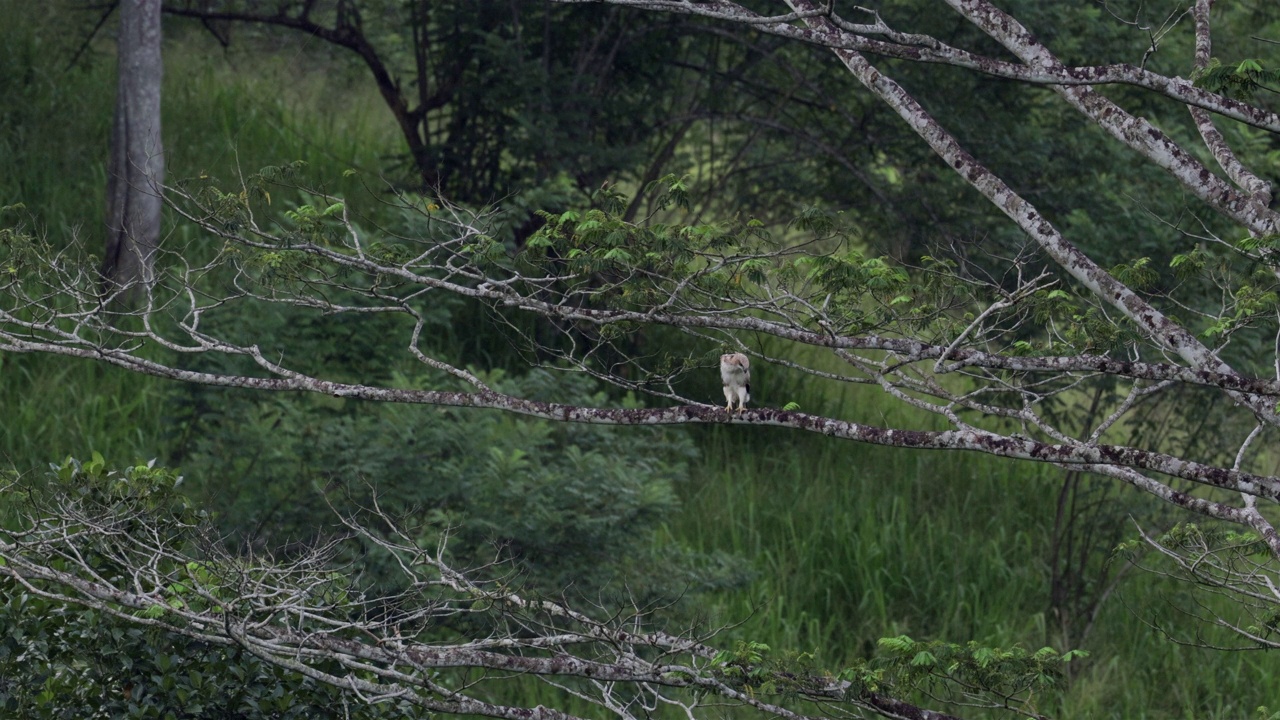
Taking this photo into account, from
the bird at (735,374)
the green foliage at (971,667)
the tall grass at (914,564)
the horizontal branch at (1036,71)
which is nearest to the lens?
the horizontal branch at (1036,71)

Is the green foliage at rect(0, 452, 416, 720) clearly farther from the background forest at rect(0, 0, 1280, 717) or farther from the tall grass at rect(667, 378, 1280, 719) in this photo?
the tall grass at rect(667, 378, 1280, 719)

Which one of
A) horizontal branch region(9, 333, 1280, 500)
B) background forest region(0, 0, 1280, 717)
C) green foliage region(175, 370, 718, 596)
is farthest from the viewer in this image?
background forest region(0, 0, 1280, 717)

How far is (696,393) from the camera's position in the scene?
9734 millimetres

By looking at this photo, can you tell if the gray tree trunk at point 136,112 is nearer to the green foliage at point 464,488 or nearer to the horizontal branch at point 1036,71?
the green foliage at point 464,488

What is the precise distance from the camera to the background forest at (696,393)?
280 inches

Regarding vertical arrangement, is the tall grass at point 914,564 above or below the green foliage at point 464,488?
below

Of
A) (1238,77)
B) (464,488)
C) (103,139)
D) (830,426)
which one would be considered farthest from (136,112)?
(1238,77)

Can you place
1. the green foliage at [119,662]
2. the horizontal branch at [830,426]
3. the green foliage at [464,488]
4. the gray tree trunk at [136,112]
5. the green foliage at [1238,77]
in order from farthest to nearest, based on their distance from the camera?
the gray tree trunk at [136,112] < the green foliage at [464,488] < the green foliage at [119,662] < the horizontal branch at [830,426] < the green foliage at [1238,77]

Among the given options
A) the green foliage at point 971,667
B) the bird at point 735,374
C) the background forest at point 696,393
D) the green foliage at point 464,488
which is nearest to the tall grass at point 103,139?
the background forest at point 696,393

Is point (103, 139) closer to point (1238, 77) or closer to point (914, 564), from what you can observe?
point (914, 564)

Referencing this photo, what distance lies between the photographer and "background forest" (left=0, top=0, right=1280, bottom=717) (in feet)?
23.3

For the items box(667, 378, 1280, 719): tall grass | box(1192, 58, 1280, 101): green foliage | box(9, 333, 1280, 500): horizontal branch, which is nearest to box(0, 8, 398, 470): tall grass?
box(667, 378, 1280, 719): tall grass

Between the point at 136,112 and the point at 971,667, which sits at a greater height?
the point at 136,112

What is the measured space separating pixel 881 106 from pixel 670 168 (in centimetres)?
183
